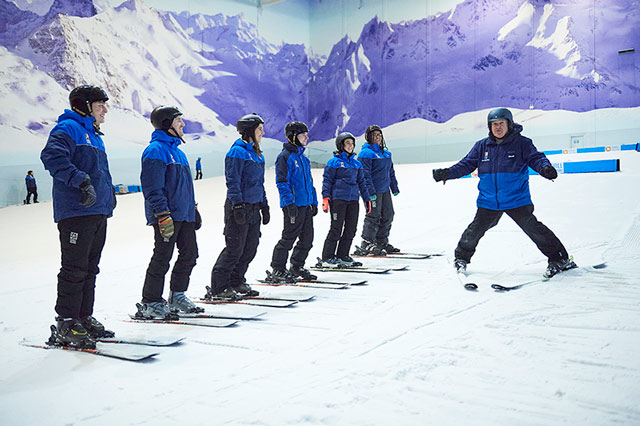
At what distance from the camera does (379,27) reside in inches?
1057

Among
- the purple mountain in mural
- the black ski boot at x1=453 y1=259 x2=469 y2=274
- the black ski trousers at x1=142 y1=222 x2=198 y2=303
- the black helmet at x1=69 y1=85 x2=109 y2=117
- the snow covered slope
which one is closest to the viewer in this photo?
the snow covered slope

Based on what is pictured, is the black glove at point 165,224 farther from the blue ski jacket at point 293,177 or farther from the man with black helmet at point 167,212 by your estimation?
the blue ski jacket at point 293,177

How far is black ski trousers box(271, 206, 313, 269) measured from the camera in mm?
6199

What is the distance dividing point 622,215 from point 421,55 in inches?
711

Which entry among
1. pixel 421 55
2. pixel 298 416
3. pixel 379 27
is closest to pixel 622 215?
pixel 298 416

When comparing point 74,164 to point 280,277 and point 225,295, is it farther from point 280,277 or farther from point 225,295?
point 280,277

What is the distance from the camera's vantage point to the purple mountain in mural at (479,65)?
20.7 metres

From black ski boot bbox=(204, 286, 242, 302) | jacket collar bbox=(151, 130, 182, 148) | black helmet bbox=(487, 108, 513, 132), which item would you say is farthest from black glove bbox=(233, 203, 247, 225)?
black helmet bbox=(487, 108, 513, 132)

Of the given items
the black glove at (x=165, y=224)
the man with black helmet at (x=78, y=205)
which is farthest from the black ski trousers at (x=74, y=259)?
the black glove at (x=165, y=224)

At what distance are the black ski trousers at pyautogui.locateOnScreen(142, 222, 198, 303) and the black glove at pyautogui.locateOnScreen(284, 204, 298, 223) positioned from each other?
1.57 meters

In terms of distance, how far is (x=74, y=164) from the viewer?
3805mm

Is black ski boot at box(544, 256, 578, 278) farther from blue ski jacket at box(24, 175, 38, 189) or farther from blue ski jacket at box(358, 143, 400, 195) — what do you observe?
blue ski jacket at box(24, 175, 38, 189)

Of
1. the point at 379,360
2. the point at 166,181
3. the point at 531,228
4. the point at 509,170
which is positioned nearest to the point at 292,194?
the point at 166,181

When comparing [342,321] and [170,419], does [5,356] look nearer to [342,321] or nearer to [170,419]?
[170,419]
